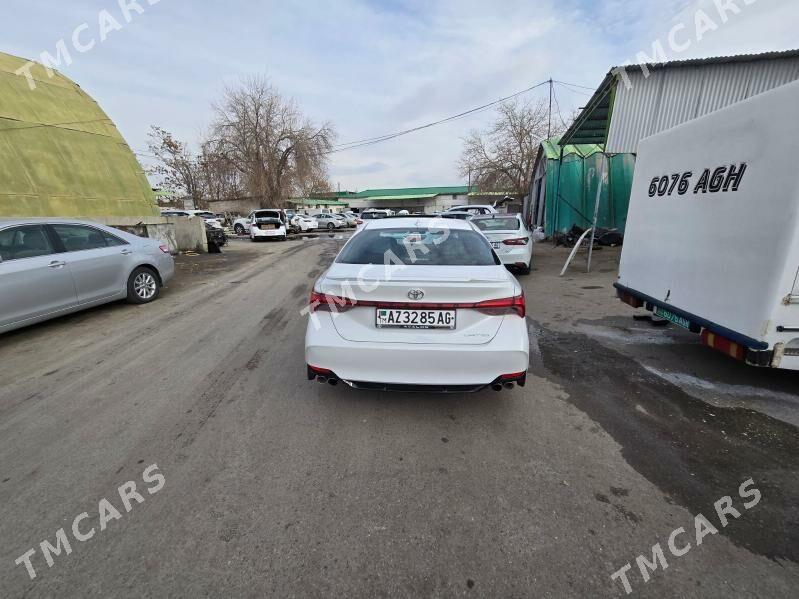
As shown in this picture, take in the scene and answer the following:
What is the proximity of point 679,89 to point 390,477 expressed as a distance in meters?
12.4

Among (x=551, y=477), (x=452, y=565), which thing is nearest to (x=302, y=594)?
(x=452, y=565)

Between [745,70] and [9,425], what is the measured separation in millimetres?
14915

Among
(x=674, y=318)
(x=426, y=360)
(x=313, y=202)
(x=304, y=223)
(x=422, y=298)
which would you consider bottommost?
(x=304, y=223)

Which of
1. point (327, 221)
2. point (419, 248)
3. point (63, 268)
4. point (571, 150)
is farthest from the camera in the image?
point (327, 221)

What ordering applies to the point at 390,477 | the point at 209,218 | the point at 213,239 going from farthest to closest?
1. the point at 209,218
2. the point at 213,239
3. the point at 390,477

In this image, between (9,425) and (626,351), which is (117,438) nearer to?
(9,425)

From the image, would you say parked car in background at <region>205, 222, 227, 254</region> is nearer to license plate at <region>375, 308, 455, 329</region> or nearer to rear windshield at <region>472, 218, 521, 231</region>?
rear windshield at <region>472, 218, 521, 231</region>

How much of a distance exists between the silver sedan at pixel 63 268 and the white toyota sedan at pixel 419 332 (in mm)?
4548

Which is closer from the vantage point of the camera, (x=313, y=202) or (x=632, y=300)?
(x=632, y=300)

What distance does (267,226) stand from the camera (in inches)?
824

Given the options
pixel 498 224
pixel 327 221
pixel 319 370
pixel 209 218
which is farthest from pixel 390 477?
pixel 327 221

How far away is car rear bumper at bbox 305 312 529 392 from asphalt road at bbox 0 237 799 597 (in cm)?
44

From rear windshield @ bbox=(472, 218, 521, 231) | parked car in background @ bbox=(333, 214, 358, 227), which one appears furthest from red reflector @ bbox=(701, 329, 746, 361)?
parked car in background @ bbox=(333, 214, 358, 227)

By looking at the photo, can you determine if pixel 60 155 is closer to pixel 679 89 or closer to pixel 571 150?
pixel 679 89
